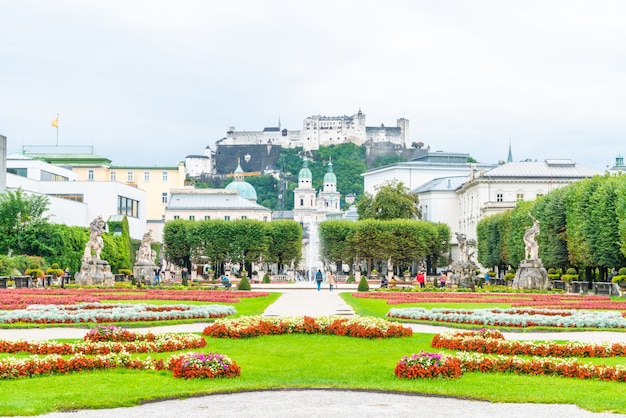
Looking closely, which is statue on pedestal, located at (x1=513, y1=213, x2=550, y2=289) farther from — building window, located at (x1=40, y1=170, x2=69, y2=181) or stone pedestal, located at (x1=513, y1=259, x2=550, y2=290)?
building window, located at (x1=40, y1=170, x2=69, y2=181)

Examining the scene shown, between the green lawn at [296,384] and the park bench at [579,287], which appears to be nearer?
the green lawn at [296,384]

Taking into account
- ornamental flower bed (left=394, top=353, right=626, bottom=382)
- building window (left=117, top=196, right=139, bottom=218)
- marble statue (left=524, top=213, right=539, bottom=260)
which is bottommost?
ornamental flower bed (left=394, top=353, right=626, bottom=382)

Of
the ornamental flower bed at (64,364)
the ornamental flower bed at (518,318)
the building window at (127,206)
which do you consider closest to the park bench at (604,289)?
the ornamental flower bed at (518,318)

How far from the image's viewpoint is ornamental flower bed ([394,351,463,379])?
15516 mm

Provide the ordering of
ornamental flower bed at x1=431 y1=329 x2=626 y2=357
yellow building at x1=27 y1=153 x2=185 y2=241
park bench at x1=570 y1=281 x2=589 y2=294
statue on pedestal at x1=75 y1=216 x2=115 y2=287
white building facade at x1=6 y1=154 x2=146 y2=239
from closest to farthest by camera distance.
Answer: ornamental flower bed at x1=431 y1=329 x2=626 y2=357
park bench at x1=570 y1=281 x2=589 y2=294
statue on pedestal at x1=75 y1=216 x2=115 y2=287
white building facade at x1=6 y1=154 x2=146 y2=239
yellow building at x1=27 y1=153 x2=185 y2=241

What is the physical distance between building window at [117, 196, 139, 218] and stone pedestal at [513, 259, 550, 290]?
47.9m

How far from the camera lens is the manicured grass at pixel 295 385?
44.8 ft

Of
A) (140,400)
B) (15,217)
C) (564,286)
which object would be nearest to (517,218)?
(564,286)

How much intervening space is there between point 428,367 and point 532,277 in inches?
1506

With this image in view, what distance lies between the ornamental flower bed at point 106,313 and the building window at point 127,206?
61237 millimetres

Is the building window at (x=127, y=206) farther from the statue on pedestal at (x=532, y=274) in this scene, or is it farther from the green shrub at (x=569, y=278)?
the statue on pedestal at (x=532, y=274)

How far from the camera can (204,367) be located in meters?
15.6

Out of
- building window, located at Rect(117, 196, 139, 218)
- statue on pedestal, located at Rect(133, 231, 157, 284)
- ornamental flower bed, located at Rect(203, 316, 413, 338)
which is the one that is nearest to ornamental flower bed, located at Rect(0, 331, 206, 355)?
ornamental flower bed, located at Rect(203, 316, 413, 338)

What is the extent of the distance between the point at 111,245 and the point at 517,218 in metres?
32.2
